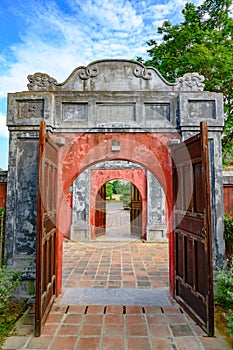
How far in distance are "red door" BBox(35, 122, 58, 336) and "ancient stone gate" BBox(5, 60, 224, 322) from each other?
0.38 metres

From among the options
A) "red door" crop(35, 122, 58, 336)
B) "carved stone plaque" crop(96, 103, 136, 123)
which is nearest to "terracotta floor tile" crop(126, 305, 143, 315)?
"red door" crop(35, 122, 58, 336)

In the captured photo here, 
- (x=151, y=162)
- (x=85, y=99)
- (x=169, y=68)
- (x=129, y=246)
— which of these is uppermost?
(x=169, y=68)

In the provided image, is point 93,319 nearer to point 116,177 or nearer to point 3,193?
point 3,193

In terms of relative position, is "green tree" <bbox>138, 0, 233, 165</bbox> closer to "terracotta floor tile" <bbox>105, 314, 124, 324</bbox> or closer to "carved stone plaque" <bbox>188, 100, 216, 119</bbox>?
"carved stone plaque" <bbox>188, 100, 216, 119</bbox>

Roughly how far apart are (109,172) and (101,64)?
6.18 m

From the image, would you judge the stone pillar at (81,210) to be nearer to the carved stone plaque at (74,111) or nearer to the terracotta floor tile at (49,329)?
the carved stone plaque at (74,111)

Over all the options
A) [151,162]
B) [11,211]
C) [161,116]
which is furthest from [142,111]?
[11,211]

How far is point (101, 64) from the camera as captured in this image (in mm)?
4305

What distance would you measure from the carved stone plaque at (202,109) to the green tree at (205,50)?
3.03m

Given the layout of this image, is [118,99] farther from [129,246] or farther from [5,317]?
[129,246]

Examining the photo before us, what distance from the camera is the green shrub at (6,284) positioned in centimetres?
332

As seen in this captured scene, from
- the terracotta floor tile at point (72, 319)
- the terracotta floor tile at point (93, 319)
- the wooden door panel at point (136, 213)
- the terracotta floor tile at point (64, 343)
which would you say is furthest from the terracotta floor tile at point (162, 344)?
the wooden door panel at point (136, 213)

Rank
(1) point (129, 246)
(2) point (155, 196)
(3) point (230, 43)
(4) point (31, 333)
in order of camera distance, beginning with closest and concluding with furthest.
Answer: (4) point (31, 333)
(3) point (230, 43)
(1) point (129, 246)
(2) point (155, 196)

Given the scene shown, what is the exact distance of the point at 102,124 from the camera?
4.18m
